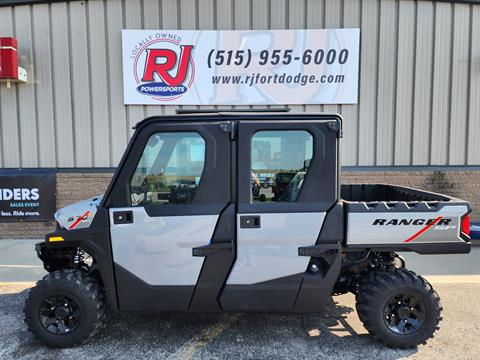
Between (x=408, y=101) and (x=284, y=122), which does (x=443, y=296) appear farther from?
(x=408, y=101)

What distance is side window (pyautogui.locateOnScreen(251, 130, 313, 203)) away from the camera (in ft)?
9.33

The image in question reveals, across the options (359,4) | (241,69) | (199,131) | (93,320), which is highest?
(359,4)

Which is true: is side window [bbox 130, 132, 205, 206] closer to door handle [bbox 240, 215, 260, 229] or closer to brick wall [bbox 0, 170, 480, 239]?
door handle [bbox 240, 215, 260, 229]

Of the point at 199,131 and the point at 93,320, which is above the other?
the point at 199,131

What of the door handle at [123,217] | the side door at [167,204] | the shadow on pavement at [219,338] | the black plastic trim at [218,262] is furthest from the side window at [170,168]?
Result: the shadow on pavement at [219,338]

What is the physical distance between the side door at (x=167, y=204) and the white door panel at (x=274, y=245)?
0.49 ft

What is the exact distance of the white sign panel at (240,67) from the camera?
21.8ft

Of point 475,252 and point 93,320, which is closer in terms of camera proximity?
point 93,320

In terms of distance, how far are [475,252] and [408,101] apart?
322 centimetres

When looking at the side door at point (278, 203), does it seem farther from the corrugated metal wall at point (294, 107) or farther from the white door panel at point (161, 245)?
the corrugated metal wall at point (294, 107)

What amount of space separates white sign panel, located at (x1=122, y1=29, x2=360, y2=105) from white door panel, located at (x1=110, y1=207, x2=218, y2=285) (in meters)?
4.42

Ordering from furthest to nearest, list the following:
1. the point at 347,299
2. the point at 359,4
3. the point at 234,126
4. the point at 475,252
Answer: the point at 359,4
the point at 475,252
the point at 347,299
the point at 234,126

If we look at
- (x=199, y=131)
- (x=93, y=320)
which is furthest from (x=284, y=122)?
(x=93, y=320)

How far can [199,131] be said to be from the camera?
284 cm
